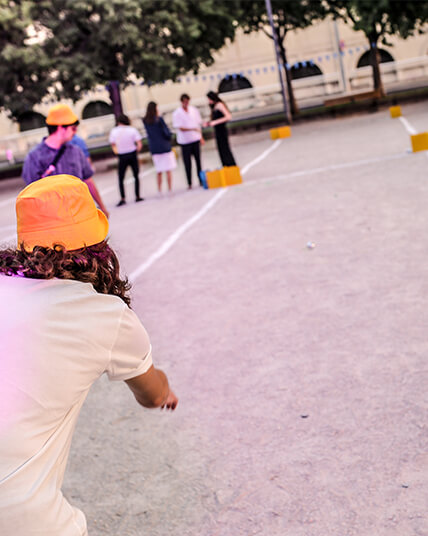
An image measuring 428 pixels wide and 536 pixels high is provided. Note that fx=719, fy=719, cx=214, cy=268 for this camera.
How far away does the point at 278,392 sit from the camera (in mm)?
4156

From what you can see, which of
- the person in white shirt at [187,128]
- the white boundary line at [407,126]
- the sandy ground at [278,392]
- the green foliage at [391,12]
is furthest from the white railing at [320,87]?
the sandy ground at [278,392]

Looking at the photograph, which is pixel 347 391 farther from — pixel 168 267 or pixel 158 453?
pixel 168 267

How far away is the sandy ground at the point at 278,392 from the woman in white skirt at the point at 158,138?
475cm

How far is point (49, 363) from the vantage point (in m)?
1.84

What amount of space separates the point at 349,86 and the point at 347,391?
48.7m

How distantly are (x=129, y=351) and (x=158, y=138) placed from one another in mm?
11634

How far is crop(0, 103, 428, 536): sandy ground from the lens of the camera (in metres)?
3.08

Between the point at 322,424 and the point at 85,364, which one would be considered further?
the point at 322,424

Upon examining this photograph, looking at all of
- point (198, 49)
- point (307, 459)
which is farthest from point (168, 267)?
point (198, 49)

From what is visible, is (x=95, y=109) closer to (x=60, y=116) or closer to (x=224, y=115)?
(x=224, y=115)

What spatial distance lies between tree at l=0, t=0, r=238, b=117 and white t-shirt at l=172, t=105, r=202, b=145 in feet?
34.9

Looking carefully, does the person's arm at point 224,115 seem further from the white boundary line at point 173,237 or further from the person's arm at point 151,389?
the person's arm at point 151,389

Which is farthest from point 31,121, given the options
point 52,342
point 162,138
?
point 52,342

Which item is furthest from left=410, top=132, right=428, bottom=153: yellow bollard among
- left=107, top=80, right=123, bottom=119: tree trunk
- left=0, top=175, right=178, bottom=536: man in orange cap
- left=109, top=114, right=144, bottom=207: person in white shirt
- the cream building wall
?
the cream building wall
